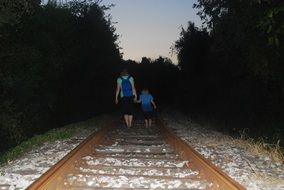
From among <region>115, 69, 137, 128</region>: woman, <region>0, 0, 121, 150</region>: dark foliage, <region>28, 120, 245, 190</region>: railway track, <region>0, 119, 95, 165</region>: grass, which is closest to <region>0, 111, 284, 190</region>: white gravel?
<region>0, 119, 95, 165</region>: grass

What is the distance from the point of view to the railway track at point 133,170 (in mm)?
7914

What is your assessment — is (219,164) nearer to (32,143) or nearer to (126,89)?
(32,143)

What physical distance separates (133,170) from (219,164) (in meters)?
1.94

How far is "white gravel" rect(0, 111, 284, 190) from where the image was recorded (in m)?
8.28

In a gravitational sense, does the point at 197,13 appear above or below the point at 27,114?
above

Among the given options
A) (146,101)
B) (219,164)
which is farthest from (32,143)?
(219,164)

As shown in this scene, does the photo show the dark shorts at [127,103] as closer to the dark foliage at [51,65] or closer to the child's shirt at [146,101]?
the child's shirt at [146,101]

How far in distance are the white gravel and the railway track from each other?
0.39 metres

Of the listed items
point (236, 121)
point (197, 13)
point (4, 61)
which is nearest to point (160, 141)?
point (4, 61)

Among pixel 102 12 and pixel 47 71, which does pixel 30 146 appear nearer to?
pixel 47 71

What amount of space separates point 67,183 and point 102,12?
34888 millimetres

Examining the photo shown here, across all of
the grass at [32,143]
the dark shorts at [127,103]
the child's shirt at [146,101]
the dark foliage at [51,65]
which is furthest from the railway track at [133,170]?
the dark foliage at [51,65]

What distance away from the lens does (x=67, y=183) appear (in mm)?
8070

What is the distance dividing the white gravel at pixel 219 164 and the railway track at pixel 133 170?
1.27 feet
